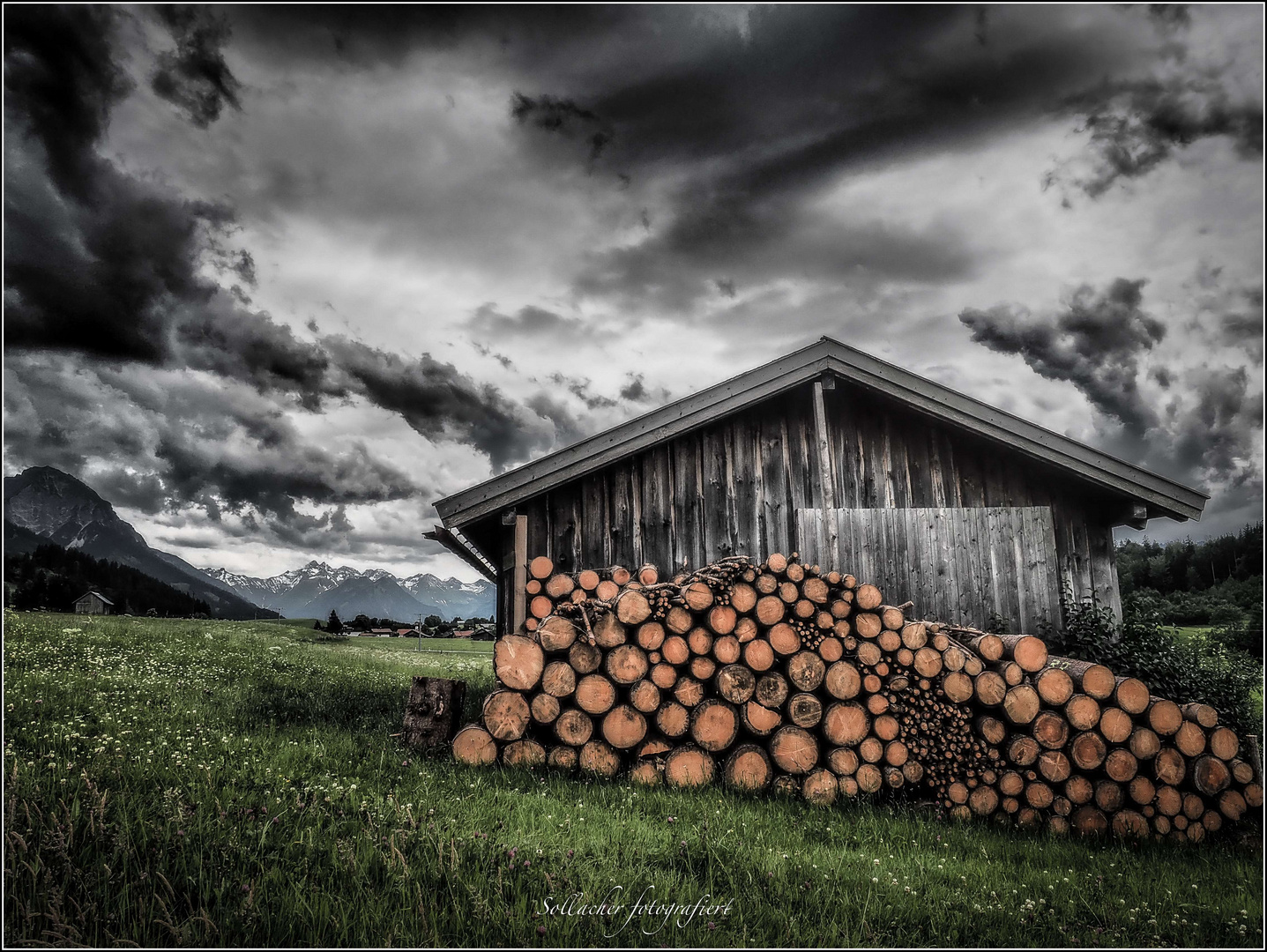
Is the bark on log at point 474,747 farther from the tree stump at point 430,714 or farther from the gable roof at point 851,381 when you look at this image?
the gable roof at point 851,381

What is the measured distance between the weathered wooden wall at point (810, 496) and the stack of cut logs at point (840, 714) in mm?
1985

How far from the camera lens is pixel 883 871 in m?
4.20

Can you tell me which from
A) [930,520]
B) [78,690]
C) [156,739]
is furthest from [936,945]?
[78,690]

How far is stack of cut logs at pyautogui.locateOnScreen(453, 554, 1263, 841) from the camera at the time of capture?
19.0ft

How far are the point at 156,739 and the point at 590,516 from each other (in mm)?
5011

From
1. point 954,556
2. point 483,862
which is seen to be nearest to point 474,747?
point 483,862

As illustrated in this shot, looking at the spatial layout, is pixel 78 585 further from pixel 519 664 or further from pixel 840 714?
pixel 840 714

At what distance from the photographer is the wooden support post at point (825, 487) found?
27.2ft

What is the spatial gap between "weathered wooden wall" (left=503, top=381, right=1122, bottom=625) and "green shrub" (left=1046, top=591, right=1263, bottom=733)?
1.40ft

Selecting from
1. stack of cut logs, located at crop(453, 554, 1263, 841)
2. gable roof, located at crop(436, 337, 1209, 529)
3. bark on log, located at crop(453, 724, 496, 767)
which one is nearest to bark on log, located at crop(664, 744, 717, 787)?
stack of cut logs, located at crop(453, 554, 1263, 841)

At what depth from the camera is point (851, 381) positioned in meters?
8.99

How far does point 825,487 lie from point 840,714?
3.32 meters

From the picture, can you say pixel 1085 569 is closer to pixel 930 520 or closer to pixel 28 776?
pixel 930 520

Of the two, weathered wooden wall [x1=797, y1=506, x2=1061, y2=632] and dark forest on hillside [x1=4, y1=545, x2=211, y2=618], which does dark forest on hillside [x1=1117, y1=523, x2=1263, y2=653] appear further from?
dark forest on hillside [x1=4, y1=545, x2=211, y2=618]
